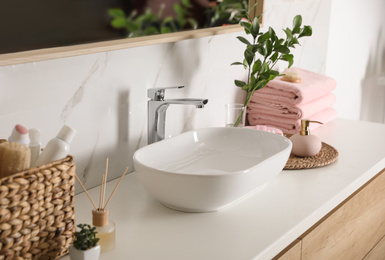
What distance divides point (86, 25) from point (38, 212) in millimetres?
535

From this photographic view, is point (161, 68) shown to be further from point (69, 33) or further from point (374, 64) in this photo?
point (374, 64)

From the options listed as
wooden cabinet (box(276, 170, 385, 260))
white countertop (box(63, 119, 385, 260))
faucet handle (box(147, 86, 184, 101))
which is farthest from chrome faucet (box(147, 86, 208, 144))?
wooden cabinet (box(276, 170, 385, 260))

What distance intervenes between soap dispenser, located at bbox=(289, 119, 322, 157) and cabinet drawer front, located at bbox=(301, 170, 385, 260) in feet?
0.64

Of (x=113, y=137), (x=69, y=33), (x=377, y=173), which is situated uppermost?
(x=69, y=33)

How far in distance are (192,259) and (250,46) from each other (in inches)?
33.5

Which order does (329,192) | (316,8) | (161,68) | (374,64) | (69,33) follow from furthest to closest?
(374,64), (316,8), (161,68), (329,192), (69,33)

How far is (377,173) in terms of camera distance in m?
1.76

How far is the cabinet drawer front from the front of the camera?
141cm

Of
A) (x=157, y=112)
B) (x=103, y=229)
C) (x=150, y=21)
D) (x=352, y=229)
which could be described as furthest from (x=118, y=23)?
(x=352, y=229)

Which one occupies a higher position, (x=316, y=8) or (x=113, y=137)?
(x=316, y=8)

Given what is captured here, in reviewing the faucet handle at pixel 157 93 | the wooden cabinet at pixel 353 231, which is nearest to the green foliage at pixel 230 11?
the faucet handle at pixel 157 93

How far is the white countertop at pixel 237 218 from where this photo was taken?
1.16m

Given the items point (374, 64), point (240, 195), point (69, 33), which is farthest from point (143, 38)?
point (374, 64)

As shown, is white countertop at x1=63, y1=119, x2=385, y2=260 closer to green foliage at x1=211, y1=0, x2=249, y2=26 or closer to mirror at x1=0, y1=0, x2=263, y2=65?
mirror at x1=0, y1=0, x2=263, y2=65
